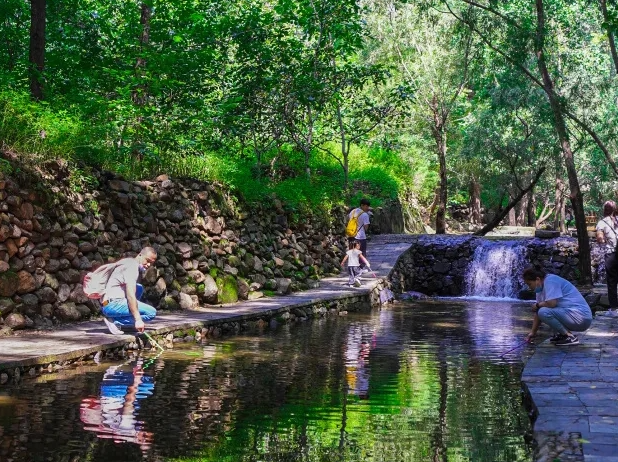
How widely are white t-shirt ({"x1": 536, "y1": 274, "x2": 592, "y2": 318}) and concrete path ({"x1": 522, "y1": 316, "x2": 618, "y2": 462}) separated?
52 cm

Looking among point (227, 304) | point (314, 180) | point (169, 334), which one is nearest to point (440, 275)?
point (314, 180)

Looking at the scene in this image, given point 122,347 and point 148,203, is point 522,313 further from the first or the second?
point 122,347

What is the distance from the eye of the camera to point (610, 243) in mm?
14648

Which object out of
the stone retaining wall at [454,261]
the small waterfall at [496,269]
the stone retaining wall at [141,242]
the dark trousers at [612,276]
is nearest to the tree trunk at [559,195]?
the stone retaining wall at [454,261]

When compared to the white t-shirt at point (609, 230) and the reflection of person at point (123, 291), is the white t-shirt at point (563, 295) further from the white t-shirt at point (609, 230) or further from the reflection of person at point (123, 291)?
the reflection of person at point (123, 291)

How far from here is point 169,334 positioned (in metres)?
12.0

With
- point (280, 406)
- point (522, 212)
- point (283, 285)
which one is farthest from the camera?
point (522, 212)

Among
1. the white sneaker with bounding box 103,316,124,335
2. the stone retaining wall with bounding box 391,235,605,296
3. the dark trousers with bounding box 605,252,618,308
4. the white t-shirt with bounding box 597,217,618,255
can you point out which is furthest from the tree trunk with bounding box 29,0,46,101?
the stone retaining wall with bounding box 391,235,605,296

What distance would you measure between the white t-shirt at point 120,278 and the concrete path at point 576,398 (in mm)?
5353

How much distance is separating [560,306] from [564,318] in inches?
6.4

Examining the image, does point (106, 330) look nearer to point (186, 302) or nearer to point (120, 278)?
point (120, 278)

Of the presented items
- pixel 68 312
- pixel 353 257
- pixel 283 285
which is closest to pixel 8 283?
pixel 68 312

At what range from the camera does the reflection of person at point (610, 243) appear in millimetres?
14391

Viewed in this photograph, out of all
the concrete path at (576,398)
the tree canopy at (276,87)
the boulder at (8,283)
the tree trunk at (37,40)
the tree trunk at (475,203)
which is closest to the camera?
the concrete path at (576,398)
